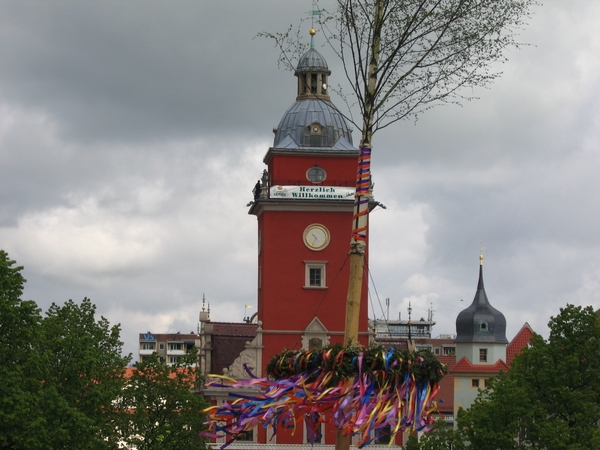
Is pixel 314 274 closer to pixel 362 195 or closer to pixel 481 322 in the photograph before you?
pixel 481 322

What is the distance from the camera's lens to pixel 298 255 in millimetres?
64812

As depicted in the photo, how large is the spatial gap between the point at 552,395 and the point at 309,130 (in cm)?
2641

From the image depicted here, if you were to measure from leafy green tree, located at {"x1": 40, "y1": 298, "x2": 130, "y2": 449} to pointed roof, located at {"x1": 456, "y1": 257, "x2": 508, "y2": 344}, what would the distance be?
50.4 meters

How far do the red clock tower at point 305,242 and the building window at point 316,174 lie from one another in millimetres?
56

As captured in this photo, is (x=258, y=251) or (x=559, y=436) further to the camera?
(x=258, y=251)

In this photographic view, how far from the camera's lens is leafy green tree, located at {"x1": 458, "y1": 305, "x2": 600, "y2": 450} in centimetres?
4356

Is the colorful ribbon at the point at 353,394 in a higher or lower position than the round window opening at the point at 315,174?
lower

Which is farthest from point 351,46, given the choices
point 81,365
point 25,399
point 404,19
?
point 81,365

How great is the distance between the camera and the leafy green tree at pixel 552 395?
1715 inches

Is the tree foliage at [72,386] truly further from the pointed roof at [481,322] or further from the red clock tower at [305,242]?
the pointed roof at [481,322]

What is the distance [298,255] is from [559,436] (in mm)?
25003

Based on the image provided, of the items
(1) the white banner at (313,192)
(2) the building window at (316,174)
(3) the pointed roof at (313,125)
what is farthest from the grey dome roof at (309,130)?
(1) the white banner at (313,192)

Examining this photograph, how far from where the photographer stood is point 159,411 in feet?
168

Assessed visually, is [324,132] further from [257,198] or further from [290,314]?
[290,314]
